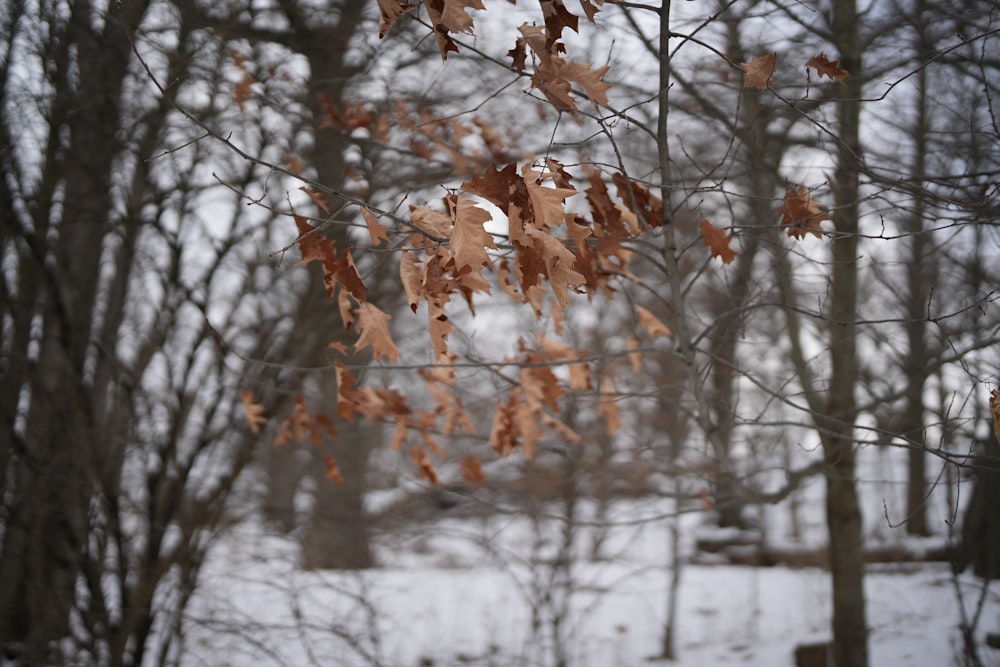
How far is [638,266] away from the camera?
7.19 m

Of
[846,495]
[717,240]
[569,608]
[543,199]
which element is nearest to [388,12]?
[543,199]

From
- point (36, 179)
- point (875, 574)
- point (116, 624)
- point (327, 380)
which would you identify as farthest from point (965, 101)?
point (875, 574)

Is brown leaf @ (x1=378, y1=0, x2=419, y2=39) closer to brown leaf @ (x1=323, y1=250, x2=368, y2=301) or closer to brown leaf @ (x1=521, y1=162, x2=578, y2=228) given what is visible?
brown leaf @ (x1=521, y1=162, x2=578, y2=228)

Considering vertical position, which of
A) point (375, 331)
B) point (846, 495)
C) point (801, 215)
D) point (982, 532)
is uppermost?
point (801, 215)

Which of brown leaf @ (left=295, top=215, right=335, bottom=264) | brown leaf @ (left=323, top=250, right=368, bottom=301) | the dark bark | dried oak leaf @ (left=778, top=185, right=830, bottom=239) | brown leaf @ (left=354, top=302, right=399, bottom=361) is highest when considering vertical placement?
dried oak leaf @ (left=778, top=185, right=830, bottom=239)

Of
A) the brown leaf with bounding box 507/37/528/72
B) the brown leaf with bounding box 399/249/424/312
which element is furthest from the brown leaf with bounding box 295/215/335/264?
the brown leaf with bounding box 507/37/528/72

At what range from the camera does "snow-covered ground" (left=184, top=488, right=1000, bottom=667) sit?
17.8ft

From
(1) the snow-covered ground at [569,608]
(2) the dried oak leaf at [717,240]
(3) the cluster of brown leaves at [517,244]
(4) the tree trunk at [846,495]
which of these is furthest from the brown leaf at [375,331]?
(4) the tree trunk at [846,495]

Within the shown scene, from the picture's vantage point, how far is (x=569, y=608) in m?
7.36

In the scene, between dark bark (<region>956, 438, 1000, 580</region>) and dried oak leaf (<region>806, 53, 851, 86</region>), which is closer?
dried oak leaf (<region>806, 53, 851, 86</region>)

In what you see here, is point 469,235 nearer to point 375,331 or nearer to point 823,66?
point 375,331

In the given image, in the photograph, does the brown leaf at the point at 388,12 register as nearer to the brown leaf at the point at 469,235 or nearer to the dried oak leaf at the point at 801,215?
the brown leaf at the point at 469,235

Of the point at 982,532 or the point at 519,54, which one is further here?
the point at 982,532

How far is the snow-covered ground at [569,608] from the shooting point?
5426mm
